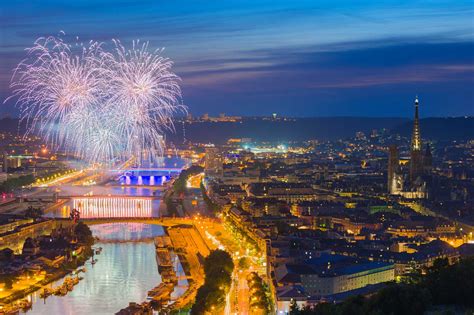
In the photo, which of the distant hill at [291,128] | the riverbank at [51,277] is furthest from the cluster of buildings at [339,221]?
the distant hill at [291,128]

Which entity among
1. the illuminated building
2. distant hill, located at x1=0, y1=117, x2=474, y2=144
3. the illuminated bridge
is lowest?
the illuminated bridge

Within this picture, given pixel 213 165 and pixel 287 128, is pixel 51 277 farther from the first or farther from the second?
pixel 287 128

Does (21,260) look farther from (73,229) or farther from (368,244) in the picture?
(368,244)

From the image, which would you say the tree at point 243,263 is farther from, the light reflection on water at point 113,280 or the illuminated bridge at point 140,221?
the illuminated bridge at point 140,221

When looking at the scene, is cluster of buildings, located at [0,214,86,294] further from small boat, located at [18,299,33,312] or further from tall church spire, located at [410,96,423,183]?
tall church spire, located at [410,96,423,183]

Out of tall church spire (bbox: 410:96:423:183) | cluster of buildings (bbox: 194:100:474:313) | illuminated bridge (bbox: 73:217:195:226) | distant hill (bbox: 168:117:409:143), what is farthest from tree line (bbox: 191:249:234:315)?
distant hill (bbox: 168:117:409:143)

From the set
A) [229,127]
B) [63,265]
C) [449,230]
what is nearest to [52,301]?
[63,265]

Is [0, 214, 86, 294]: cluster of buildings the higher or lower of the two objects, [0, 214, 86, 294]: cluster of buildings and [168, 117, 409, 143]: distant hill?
the lower
